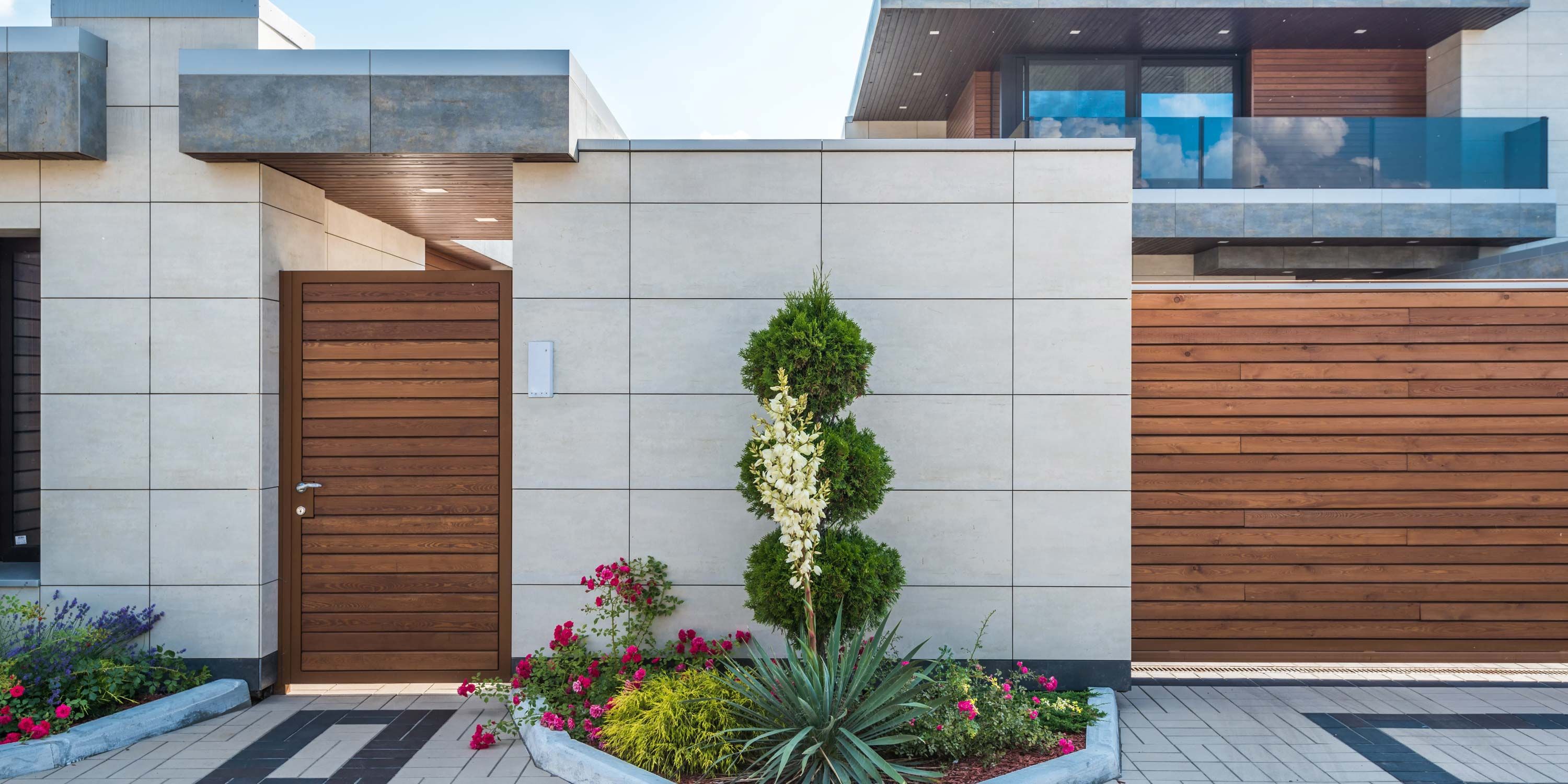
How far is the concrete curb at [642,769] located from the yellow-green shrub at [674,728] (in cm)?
8

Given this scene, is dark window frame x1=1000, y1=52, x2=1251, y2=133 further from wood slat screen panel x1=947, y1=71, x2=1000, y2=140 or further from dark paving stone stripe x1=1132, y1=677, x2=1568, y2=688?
dark paving stone stripe x1=1132, y1=677, x2=1568, y2=688

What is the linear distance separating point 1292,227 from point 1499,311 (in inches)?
268

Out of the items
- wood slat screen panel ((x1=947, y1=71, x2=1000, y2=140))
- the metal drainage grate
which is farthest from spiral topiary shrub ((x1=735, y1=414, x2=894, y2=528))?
wood slat screen panel ((x1=947, y1=71, x2=1000, y2=140))

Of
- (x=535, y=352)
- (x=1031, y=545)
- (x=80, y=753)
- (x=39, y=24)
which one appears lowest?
(x=80, y=753)

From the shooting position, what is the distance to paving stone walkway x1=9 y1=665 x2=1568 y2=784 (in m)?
4.20

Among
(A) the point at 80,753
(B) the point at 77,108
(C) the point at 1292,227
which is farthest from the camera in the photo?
(C) the point at 1292,227

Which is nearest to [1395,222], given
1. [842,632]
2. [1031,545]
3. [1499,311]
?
[1499,311]

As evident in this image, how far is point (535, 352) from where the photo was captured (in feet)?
17.2

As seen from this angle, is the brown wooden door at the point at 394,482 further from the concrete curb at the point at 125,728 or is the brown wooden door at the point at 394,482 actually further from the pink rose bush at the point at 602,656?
the pink rose bush at the point at 602,656

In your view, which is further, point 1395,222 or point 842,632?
point 1395,222

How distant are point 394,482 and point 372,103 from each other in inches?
94.7

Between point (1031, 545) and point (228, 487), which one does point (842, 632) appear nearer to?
point (1031, 545)

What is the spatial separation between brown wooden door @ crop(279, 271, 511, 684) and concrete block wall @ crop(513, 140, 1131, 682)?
35cm

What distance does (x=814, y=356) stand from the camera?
425 centimetres
